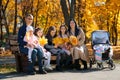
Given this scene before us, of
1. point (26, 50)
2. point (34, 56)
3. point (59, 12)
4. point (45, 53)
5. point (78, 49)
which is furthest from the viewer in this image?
point (59, 12)

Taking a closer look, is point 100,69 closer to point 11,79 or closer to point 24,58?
point 24,58

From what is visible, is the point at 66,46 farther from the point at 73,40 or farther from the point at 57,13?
the point at 57,13

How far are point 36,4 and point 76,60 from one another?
1148 inches

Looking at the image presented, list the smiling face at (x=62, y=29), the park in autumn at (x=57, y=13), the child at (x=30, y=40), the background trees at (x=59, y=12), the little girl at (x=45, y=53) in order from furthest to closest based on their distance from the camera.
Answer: the background trees at (x=59, y=12)
the park in autumn at (x=57, y=13)
the smiling face at (x=62, y=29)
the little girl at (x=45, y=53)
the child at (x=30, y=40)

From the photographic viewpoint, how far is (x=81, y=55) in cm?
1273

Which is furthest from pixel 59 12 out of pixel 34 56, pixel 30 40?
pixel 34 56

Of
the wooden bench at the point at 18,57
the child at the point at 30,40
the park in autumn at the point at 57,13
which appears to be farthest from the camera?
the park in autumn at the point at 57,13

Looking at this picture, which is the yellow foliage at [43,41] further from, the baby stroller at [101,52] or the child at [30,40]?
the baby stroller at [101,52]

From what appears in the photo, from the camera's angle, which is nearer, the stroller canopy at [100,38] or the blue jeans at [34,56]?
the blue jeans at [34,56]

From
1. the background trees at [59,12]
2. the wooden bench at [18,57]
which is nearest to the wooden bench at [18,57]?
the wooden bench at [18,57]

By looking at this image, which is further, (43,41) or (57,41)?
(57,41)

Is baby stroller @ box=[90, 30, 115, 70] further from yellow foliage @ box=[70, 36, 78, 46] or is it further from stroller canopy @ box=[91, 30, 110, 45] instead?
yellow foliage @ box=[70, 36, 78, 46]

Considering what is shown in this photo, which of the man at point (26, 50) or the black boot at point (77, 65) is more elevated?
the man at point (26, 50)

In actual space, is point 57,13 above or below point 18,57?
above
